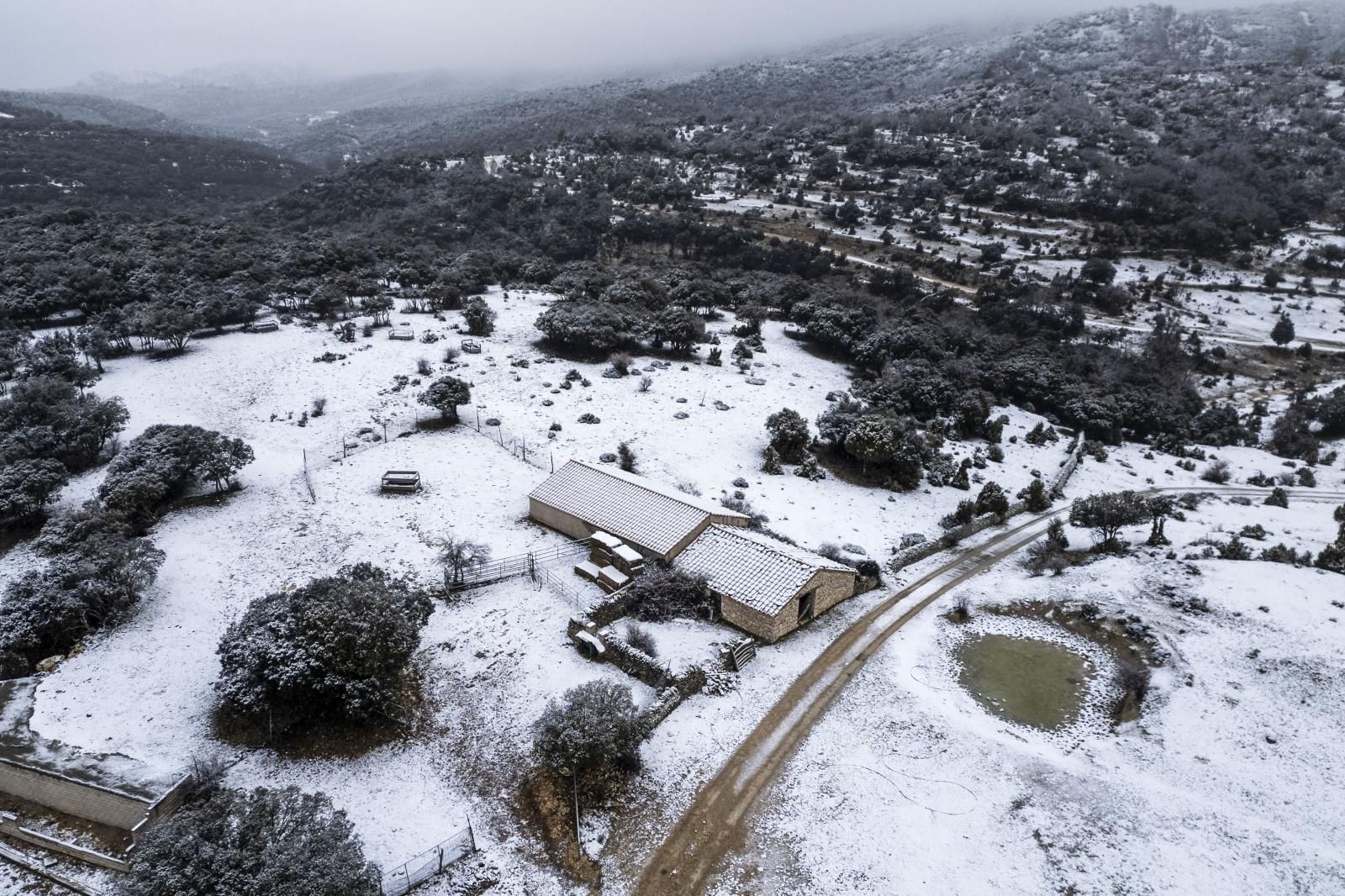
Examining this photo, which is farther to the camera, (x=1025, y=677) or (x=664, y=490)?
(x=664, y=490)

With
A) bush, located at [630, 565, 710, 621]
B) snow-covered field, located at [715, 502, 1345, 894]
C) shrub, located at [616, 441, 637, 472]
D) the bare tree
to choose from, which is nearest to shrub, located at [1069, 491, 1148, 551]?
snow-covered field, located at [715, 502, 1345, 894]

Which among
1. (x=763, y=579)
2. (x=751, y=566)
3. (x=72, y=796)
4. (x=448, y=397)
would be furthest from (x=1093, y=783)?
(x=448, y=397)

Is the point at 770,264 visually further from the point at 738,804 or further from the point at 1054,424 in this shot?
the point at 738,804

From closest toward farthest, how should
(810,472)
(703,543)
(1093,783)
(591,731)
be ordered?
(591,731), (1093,783), (703,543), (810,472)

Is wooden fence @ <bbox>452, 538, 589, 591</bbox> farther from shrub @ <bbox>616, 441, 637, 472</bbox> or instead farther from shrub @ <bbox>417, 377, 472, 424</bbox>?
shrub @ <bbox>417, 377, 472, 424</bbox>

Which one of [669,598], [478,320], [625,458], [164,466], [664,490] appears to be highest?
[164,466]

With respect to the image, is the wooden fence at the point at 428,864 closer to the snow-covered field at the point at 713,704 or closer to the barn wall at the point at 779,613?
the snow-covered field at the point at 713,704

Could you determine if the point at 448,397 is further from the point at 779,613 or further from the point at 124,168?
the point at 124,168
